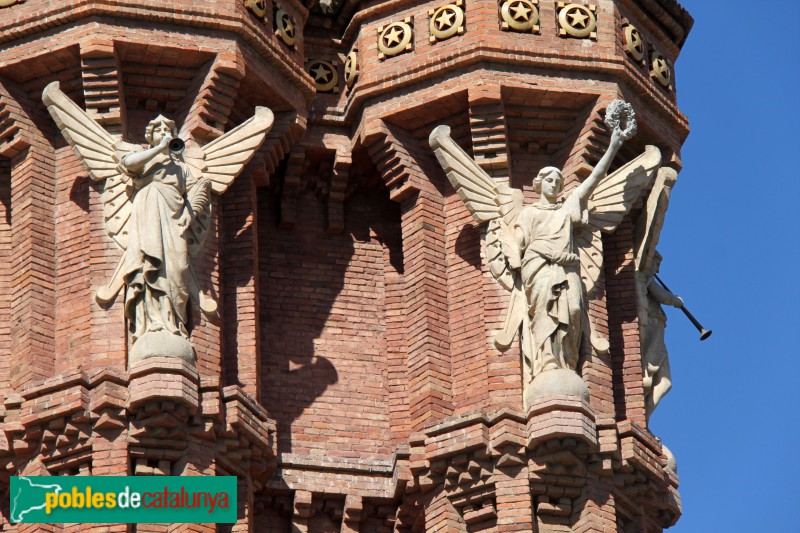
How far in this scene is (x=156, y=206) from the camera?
102 feet

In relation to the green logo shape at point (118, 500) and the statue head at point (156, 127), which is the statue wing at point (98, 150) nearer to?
the statue head at point (156, 127)

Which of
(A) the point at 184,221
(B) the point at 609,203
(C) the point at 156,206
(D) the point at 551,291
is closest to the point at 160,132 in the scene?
(C) the point at 156,206

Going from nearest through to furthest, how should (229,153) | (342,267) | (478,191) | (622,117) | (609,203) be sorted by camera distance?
(229,153)
(622,117)
(478,191)
(609,203)
(342,267)

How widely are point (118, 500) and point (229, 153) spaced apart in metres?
4.20

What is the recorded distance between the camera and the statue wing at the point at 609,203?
31953 millimetres

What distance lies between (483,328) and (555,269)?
106 cm

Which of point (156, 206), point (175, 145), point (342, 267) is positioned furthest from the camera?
point (342, 267)

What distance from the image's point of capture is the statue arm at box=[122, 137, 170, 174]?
3097cm

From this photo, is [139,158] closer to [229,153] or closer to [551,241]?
[229,153]

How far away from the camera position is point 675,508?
105 ft

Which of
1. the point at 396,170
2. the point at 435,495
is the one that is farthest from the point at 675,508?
the point at 396,170

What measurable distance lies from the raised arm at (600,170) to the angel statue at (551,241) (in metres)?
0.01

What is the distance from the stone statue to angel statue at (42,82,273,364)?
4.58 metres

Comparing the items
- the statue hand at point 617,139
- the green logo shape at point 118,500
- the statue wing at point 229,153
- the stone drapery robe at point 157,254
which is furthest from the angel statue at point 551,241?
the green logo shape at point 118,500
